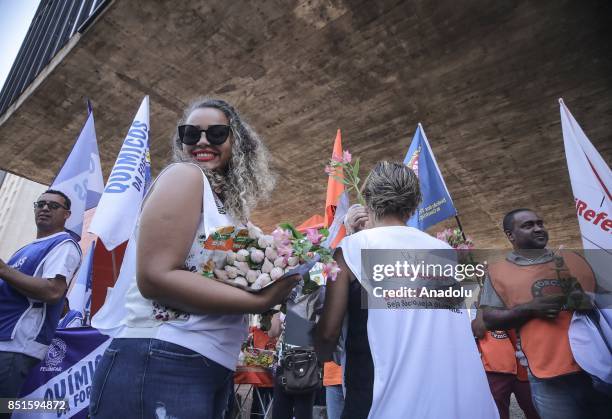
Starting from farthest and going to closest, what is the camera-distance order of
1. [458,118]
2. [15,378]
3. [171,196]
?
1. [458,118]
2. [15,378]
3. [171,196]

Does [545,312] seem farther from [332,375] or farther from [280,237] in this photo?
[280,237]

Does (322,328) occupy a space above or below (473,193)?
below

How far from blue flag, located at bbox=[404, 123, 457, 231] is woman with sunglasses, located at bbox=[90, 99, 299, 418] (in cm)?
304

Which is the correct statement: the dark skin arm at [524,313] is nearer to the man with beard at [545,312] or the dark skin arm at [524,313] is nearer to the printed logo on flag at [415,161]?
the man with beard at [545,312]

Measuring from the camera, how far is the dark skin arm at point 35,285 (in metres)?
2.34

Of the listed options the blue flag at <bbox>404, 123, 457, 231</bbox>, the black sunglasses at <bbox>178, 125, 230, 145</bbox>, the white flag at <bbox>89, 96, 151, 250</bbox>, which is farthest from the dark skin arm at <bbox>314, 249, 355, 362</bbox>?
the blue flag at <bbox>404, 123, 457, 231</bbox>

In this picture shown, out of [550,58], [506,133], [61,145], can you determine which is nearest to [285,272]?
[550,58]

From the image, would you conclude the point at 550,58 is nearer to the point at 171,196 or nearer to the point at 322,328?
the point at 322,328

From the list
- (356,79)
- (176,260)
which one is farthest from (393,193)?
(356,79)

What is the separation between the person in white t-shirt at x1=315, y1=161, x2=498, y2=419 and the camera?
140cm

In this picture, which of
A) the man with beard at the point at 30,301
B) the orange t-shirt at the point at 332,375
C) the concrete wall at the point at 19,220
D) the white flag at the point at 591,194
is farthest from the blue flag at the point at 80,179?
the concrete wall at the point at 19,220

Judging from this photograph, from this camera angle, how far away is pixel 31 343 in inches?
96.8

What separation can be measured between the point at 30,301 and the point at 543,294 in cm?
357

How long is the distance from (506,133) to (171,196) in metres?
6.60
